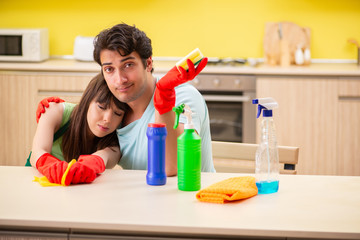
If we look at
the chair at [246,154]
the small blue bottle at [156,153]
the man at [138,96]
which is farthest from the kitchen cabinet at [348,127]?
the small blue bottle at [156,153]

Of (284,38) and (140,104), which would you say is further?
(284,38)

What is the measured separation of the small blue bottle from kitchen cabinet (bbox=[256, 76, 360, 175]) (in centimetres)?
215

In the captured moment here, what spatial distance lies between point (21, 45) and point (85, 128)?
2.17 m

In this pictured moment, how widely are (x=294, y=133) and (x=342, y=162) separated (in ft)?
1.26

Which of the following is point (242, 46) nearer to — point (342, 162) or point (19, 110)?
point (342, 162)

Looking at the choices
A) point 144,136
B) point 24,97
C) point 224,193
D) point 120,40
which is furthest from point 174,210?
point 24,97

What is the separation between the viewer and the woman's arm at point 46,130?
6.61 ft

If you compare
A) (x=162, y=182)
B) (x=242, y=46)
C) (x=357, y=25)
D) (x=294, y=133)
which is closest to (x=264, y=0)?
(x=242, y=46)

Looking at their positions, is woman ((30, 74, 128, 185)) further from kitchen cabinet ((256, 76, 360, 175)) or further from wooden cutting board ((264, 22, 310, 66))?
wooden cutting board ((264, 22, 310, 66))

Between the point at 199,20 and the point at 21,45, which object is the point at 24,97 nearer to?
the point at 21,45

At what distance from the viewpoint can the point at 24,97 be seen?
13.0 feet

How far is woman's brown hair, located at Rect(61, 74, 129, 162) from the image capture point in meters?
2.12

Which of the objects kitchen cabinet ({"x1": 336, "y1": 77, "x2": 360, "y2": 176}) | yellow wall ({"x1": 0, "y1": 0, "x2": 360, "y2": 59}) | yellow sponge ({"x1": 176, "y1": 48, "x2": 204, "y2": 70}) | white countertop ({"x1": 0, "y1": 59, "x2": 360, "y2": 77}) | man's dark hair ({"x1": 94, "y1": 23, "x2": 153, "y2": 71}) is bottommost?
kitchen cabinet ({"x1": 336, "y1": 77, "x2": 360, "y2": 176})

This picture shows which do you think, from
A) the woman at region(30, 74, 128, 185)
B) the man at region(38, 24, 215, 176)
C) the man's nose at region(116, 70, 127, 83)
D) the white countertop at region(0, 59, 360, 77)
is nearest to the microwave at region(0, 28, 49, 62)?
the white countertop at region(0, 59, 360, 77)
